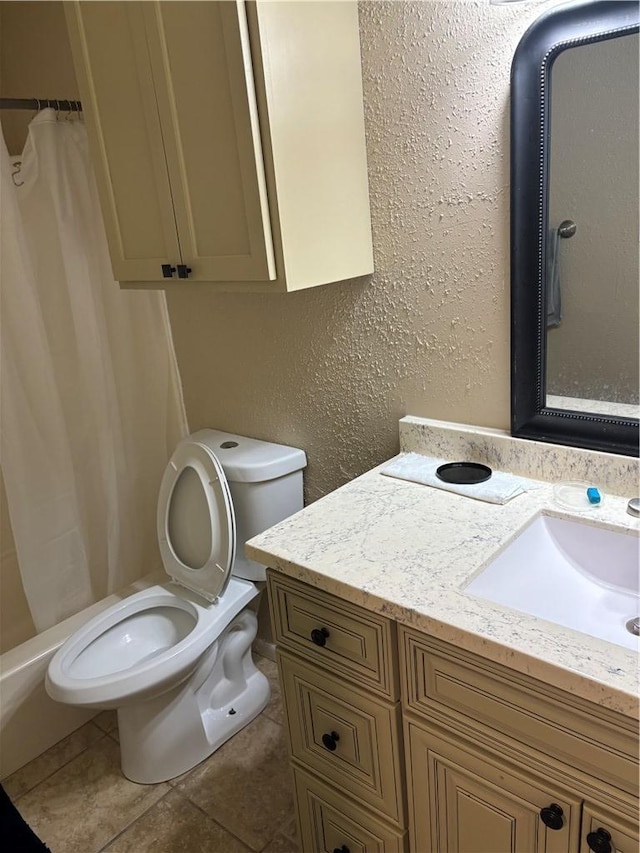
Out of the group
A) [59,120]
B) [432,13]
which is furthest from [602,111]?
[59,120]

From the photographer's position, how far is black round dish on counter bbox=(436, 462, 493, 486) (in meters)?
1.34

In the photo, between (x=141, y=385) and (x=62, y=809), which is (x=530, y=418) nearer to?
(x=141, y=385)

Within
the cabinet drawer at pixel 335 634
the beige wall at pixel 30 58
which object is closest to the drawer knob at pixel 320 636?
the cabinet drawer at pixel 335 634

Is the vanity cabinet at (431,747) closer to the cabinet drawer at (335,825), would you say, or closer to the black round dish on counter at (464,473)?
the cabinet drawer at (335,825)

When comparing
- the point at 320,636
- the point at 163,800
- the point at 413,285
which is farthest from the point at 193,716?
the point at 413,285

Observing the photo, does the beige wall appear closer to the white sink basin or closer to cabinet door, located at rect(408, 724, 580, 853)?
the white sink basin

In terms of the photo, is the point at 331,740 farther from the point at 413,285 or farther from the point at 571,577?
the point at 413,285

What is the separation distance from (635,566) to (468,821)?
1.69 ft

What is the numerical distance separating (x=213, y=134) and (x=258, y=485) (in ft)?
2.95

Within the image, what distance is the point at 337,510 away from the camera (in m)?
1.27

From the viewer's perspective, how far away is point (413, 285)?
55.7 inches

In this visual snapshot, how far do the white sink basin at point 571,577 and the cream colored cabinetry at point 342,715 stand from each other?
0.71 feet

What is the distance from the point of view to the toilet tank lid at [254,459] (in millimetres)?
1709

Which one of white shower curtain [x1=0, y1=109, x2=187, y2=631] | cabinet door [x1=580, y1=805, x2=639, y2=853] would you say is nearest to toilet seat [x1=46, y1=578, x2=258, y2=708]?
white shower curtain [x1=0, y1=109, x2=187, y2=631]
